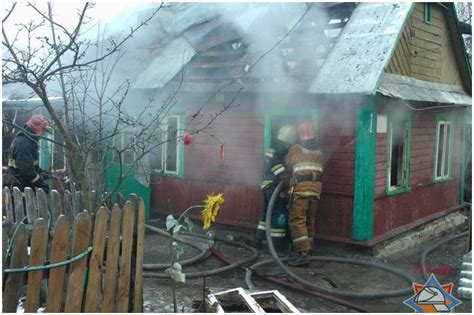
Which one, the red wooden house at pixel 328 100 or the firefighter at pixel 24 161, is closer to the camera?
the firefighter at pixel 24 161

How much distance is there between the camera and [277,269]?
725 cm

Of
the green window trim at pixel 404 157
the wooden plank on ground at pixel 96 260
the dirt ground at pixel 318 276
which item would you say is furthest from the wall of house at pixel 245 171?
the wooden plank on ground at pixel 96 260

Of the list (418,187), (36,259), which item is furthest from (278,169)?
(36,259)

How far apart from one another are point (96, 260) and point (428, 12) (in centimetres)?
808

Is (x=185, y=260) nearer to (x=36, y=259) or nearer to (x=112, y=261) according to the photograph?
(x=112, y=261)

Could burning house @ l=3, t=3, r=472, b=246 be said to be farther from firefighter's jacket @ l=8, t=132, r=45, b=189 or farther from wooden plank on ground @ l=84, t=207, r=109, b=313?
wooden plank on ground @ l=84, t=207, r=109, b=313

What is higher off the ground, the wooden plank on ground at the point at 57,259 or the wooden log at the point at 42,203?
the wooden log at the point at 42,203

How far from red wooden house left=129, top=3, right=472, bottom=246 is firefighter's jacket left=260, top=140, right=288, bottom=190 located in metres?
0.68

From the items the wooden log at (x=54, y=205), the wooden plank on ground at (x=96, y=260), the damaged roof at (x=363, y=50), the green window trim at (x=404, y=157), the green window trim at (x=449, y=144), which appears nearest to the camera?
the wooden plank on ground at (x=96, y=260)

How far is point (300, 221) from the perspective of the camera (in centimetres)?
764

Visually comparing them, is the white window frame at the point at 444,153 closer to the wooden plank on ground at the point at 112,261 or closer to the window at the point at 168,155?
the window at the point at 168,155

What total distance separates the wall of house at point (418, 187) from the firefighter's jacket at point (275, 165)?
150cm

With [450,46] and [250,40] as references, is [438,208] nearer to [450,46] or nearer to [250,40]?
[450,46]

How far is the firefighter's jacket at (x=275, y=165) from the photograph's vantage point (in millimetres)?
7844
